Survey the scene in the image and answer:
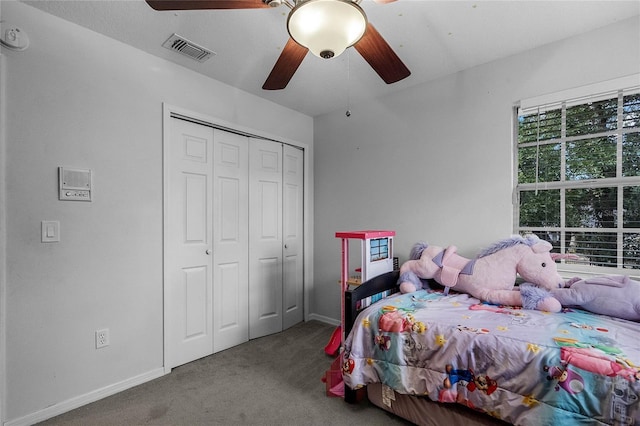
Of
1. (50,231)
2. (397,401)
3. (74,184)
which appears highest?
(74,184)

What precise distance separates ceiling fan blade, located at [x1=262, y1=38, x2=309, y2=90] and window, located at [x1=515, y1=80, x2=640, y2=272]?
174 cm

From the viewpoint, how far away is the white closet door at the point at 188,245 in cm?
246

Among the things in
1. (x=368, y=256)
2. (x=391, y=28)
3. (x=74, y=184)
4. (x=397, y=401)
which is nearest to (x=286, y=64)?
(x=391, y=28)

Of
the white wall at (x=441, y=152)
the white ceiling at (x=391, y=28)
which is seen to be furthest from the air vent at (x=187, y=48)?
the white wall at (x=441, y=152)

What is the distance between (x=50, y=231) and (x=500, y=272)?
2.90 meters

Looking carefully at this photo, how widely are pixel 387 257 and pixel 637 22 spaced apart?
2.17 m

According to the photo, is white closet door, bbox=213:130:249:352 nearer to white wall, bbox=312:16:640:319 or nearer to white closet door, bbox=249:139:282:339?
white closet door, bbox=249:139:282:339

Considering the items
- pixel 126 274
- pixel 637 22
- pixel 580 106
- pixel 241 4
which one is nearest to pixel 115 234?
pixel 126 274

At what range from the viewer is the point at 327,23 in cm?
118

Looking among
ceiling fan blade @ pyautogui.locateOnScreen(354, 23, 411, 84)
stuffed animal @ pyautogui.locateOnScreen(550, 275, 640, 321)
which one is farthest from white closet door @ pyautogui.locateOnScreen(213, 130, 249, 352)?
stuffed animal @ pyautogui.locateOnScreen(550, 275, 640, 321)

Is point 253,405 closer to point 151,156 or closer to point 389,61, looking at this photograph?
point 151,156

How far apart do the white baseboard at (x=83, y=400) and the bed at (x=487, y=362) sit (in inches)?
58.4

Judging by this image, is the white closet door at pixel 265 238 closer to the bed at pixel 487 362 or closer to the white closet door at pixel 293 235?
the white closet door at pixel 293 235

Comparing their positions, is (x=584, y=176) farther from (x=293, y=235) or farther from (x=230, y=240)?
(x=230, y=240)
